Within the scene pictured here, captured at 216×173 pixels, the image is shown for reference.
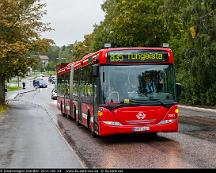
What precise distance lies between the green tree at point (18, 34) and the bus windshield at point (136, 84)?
22.1 meters

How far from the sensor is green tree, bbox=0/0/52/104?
38656 millimetres

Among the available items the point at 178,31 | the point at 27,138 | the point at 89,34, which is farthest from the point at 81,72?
the point at 89,34

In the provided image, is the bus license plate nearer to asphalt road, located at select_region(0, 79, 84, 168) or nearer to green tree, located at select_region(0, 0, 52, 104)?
asphalt road, located at select_region(0, 79, 84, 168)

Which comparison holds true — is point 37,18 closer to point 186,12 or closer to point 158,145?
point 186,12

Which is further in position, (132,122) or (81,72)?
(81,72)

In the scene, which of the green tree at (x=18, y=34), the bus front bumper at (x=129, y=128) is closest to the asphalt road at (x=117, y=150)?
the bus front bumper at (x=129, y=128)

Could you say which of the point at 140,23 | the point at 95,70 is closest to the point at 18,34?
the point at 140,23

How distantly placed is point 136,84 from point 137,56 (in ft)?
3.00

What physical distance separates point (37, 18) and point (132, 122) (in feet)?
95.4

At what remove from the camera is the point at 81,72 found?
2055 cm

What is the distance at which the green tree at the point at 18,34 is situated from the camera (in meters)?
38.7

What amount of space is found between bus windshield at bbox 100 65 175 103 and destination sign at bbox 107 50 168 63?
20cm

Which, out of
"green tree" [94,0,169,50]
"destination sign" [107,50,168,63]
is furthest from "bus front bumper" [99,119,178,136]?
"green tree" [94,0,169,50]

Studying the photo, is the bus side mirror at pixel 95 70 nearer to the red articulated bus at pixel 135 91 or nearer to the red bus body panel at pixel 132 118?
the red articulated bus at pixel 135 91
